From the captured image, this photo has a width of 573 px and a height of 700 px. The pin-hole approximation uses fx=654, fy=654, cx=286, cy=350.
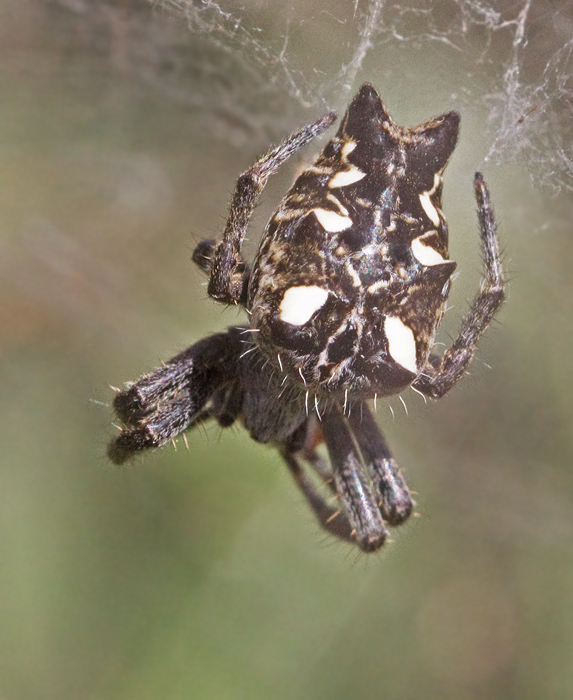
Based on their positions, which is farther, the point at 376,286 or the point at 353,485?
the point at 353,485

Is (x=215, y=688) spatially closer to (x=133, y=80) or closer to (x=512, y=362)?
(x=512, y=362)

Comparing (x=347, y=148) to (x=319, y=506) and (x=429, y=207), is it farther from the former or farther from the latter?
(x=319, y=506)

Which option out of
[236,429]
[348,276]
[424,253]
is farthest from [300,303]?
[236,429]

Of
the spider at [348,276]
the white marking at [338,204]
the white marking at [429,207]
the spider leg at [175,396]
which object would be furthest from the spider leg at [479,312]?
the spider leg at [175,396]

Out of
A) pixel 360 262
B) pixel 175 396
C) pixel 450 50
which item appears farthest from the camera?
pixel 450 50

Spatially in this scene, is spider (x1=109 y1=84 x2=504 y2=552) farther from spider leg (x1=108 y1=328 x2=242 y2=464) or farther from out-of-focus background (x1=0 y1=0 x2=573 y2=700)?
out-of-focus background (x1=0 y1=0 x2=573 y2=700)

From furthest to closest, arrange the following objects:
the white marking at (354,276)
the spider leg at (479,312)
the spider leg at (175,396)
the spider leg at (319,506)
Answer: the spider leg at (319,506)
the spider leg at (175,396)
the spider leg at (479,312)
the white marking at (354,276)

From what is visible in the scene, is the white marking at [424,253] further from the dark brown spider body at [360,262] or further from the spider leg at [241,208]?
the spider leg at [241,208]
